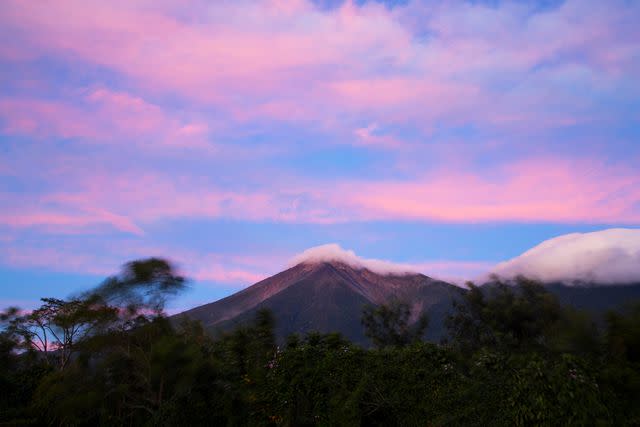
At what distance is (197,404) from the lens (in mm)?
10469

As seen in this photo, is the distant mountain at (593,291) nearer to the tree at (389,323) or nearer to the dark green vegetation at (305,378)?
the tree at (389,323)

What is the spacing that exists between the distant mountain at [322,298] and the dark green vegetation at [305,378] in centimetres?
8766

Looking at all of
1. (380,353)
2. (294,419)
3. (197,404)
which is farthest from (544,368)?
(197,404)

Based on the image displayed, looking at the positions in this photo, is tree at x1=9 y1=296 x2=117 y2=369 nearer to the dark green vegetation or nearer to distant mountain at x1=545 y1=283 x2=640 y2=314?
the dark green vegetation

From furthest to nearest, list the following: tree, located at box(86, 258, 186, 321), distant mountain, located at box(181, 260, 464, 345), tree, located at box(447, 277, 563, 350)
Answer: distant mountain, located at box(181, 260, 464, 345) → tree, located at box(447, 277, 563, 350) → tree, located at box(86, 258, 186, 321)

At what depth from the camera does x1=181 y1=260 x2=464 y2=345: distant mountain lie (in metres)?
114

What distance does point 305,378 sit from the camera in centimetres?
984

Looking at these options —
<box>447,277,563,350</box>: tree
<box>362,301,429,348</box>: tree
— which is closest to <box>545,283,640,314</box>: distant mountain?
<box>447,277,563,350</box>: tree

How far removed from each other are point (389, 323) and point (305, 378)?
2020 cm

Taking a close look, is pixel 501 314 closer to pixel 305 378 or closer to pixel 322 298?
pixel 305 378

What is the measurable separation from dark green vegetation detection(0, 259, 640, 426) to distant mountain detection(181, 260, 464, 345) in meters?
87.7

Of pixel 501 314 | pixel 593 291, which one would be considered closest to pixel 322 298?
pixel 593 291

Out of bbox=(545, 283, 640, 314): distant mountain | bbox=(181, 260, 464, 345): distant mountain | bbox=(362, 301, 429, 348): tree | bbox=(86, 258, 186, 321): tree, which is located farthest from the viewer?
bbox=(181, 260, 464, 345): distant mountain

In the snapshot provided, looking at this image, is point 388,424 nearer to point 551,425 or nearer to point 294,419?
point 294,419
